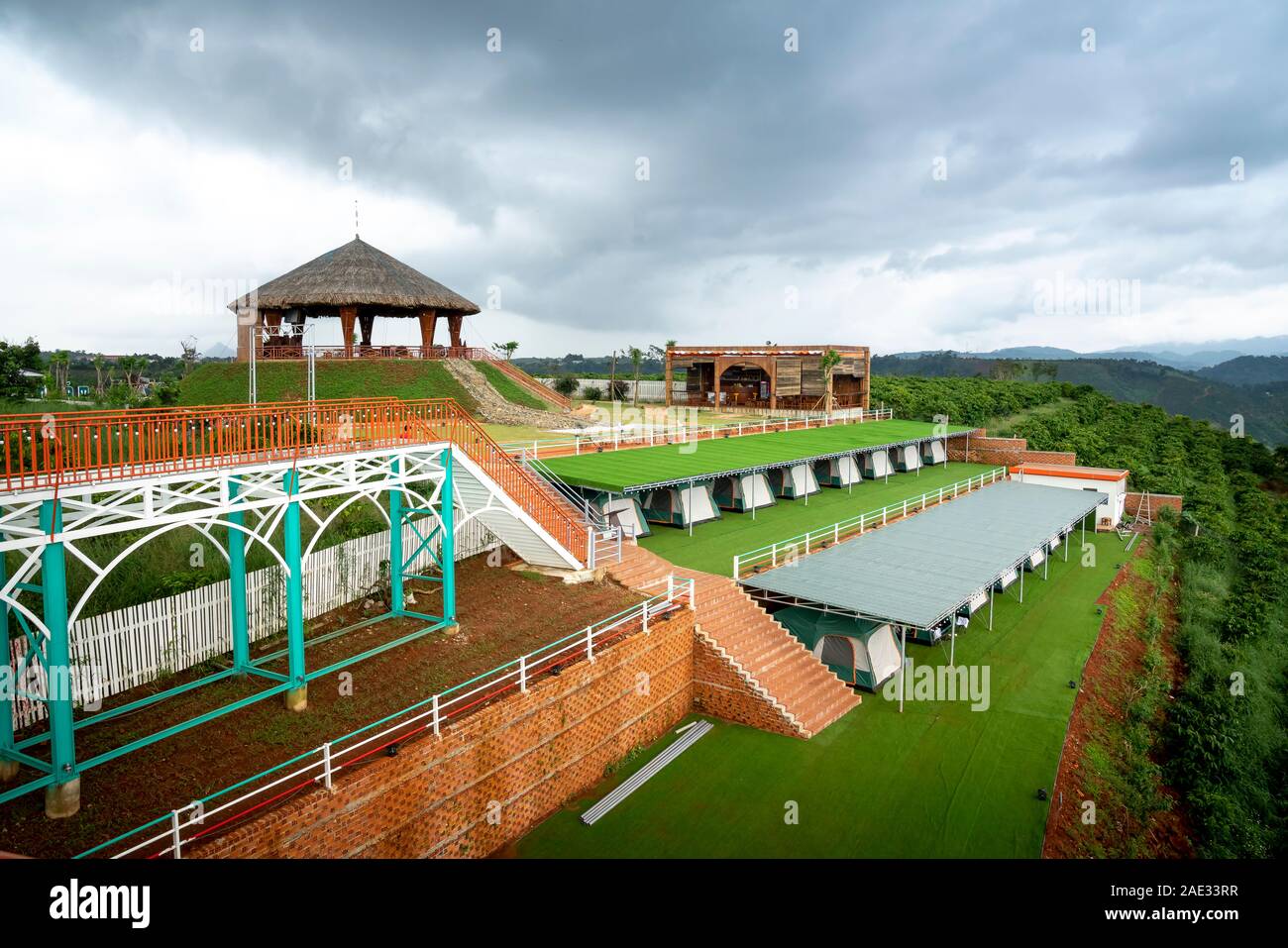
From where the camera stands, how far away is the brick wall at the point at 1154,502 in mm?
40094

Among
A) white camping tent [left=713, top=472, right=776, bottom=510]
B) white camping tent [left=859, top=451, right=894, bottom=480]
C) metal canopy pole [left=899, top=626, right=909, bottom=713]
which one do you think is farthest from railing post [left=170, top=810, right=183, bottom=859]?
white camping tent [left=859, top=451, right=894, bottom=480]

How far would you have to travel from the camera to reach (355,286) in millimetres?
40844

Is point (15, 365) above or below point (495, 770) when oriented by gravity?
above

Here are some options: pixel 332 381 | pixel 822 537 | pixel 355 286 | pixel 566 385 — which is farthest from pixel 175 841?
pixel 566 385

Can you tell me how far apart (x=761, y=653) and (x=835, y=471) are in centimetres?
1939

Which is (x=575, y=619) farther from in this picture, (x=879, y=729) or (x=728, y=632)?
(x=879, y=729)

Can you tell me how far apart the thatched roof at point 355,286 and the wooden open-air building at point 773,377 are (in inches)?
649

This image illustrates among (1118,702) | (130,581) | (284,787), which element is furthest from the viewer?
(1118,702)

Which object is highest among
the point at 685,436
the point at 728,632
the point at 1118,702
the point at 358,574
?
the point at 685,436

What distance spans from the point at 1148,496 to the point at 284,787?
43.1 metres

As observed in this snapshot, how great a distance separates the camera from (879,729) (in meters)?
15.9

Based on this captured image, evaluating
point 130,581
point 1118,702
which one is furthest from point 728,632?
point 130,581

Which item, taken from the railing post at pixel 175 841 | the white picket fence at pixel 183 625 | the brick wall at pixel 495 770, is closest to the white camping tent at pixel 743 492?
the brick wall at pixel 495 770

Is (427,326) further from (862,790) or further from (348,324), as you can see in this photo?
(862,790)
